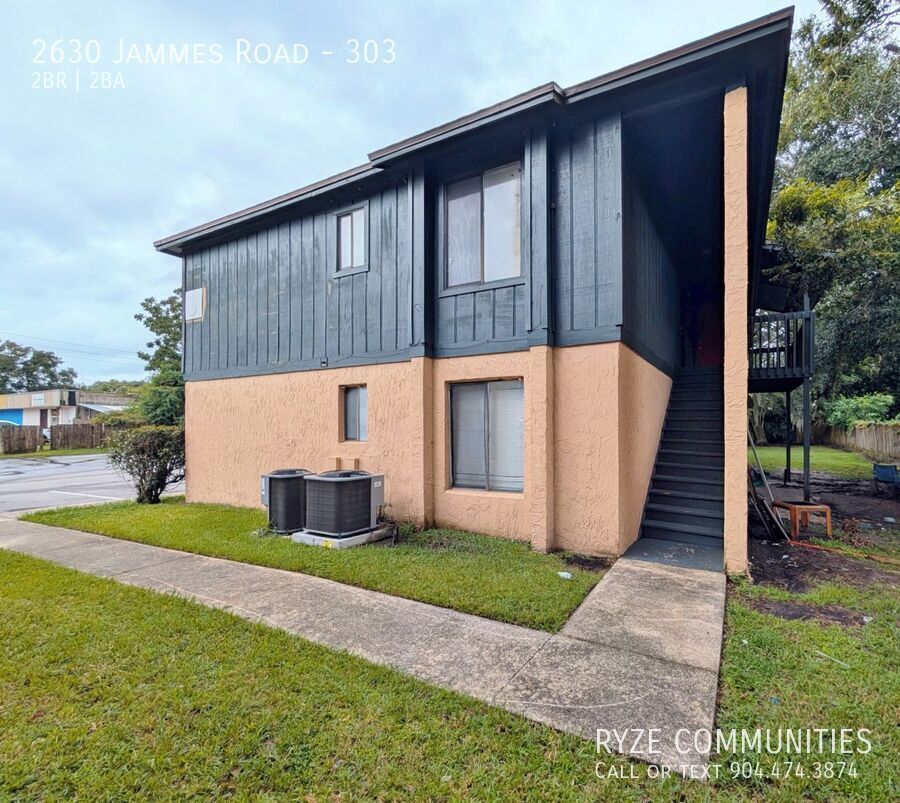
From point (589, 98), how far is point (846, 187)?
9202 millimetres

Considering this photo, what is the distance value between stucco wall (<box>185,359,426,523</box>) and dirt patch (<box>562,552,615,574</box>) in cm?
211

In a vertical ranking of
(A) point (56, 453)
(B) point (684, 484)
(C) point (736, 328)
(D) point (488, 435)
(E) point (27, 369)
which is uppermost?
(E) point (27, 369)

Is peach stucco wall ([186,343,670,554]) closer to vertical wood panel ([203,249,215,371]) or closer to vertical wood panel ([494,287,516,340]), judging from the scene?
vertical wood panel ([494,287,516,340])

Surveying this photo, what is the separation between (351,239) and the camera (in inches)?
297

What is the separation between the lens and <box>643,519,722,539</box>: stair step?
19.0 ft

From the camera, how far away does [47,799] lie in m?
1.98

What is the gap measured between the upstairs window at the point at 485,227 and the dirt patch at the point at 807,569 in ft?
14.5

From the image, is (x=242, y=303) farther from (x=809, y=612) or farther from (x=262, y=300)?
(x=809, y=612)

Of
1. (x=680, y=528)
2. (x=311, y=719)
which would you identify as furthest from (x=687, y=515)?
(x=311, y=719)

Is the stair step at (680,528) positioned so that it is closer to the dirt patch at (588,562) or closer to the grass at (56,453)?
the dirt patch at (588,562)

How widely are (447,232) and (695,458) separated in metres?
5.23

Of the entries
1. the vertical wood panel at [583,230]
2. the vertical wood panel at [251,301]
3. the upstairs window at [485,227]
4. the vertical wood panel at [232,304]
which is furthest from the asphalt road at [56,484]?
the vertical wood panel at [583,230]

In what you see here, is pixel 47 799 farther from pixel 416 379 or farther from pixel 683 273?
pixel 683 273

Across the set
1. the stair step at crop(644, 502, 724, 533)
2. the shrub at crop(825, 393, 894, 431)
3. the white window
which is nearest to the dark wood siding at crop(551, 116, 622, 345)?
the white window
